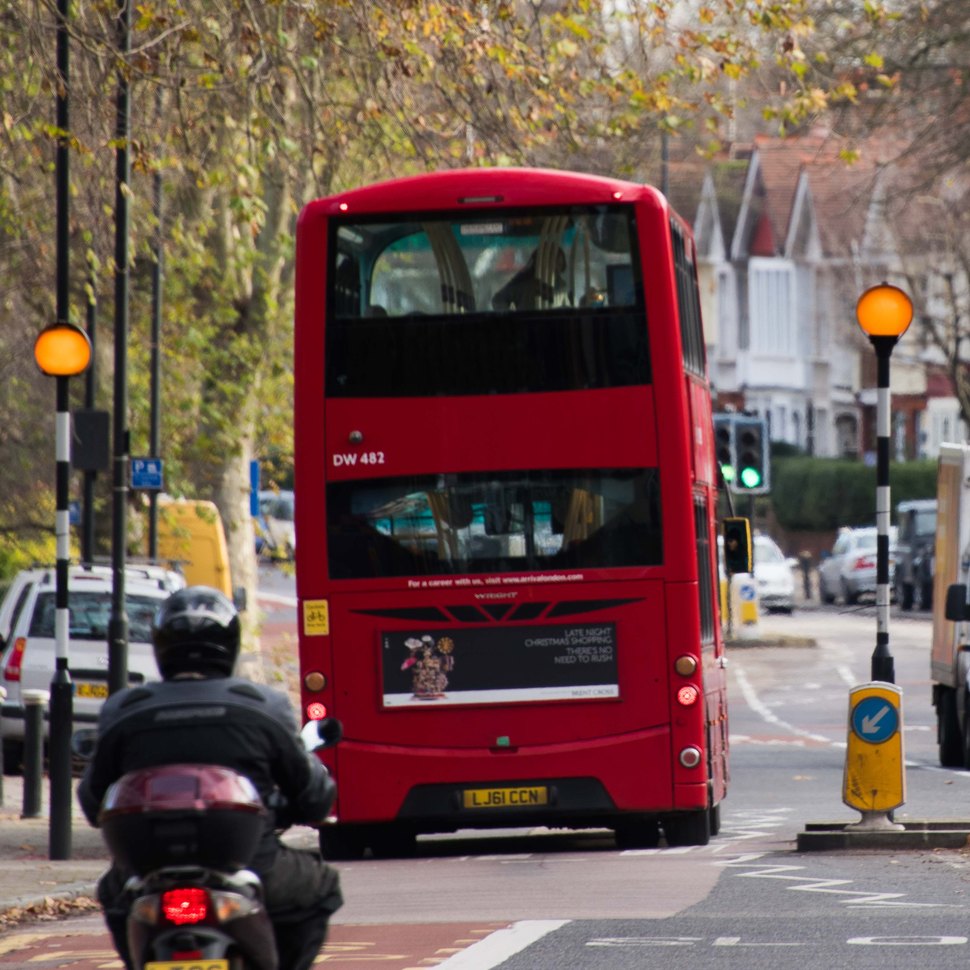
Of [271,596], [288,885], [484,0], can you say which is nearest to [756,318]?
[271,596]

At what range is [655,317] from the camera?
1466 cm

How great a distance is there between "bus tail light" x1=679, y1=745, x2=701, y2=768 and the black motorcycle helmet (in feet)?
26.9

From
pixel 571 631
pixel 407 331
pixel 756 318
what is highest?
pixel 756 318

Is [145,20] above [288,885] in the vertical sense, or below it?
above

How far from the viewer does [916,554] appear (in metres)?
49.8

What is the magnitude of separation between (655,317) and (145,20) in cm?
376

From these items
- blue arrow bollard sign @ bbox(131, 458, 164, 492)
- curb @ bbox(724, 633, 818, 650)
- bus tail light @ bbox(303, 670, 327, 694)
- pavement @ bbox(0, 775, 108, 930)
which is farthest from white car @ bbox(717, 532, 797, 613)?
bus tail light @ bbox(303, 670, 327, 694)

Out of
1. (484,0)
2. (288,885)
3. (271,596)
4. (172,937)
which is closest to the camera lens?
(172,937)

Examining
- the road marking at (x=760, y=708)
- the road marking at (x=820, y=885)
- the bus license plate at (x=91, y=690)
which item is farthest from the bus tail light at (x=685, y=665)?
the road marking at (x=760, y=708)

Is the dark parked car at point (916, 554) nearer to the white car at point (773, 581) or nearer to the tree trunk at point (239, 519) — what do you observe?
the white car at point (773, 581)

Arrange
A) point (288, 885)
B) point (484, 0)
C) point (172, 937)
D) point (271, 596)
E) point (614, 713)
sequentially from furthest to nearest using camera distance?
point (271, 596) → point (484, 0) → point (614, 713) → point (288, 885) → point (172, 937)

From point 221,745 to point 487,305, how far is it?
8935 mm

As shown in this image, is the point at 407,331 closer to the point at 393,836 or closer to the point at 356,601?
the point at 356,601

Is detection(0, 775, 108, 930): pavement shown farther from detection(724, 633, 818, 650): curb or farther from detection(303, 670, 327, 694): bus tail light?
detection(724, 633, 818, 650): curb
